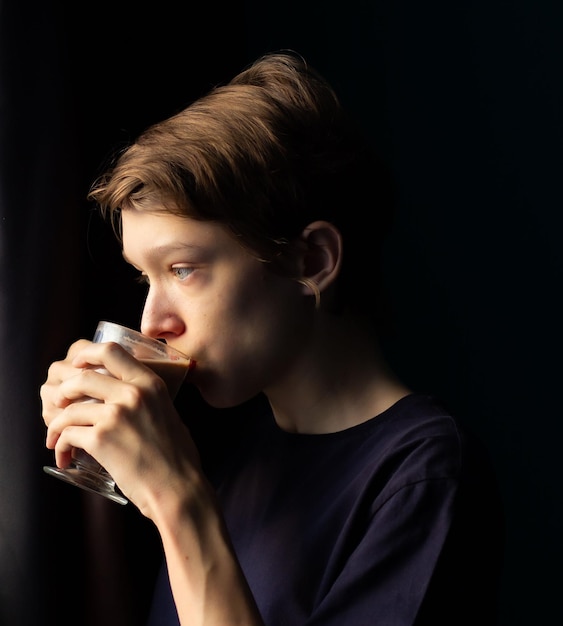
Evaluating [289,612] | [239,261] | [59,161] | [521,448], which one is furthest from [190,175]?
[521,448]

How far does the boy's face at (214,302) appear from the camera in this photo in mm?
1116

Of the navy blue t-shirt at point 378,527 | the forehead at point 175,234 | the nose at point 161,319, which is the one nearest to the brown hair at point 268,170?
the forehead at point 175,234

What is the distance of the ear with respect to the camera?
118cm

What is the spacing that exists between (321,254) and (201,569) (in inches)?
17.0

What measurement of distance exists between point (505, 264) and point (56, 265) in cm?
88

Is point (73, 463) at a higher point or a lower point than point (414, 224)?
lower

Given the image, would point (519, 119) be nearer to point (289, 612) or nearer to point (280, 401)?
point (280, 401)

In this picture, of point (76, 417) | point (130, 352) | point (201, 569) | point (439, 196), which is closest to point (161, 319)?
point (130, 352)

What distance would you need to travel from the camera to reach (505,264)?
5.77 ft

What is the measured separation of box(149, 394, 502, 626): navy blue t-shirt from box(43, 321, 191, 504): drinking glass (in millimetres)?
233

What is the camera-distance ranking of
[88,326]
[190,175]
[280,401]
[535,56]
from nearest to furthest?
[190,175], [280,401], [88,326], [535,56]

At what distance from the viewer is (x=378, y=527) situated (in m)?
1.06

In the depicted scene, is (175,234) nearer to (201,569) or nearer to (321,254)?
(321,254)

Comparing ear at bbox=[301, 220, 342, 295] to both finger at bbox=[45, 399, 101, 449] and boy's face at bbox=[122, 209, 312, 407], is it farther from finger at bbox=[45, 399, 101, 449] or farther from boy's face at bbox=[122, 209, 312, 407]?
finger at bbox=[45, 399, 101, 449]
